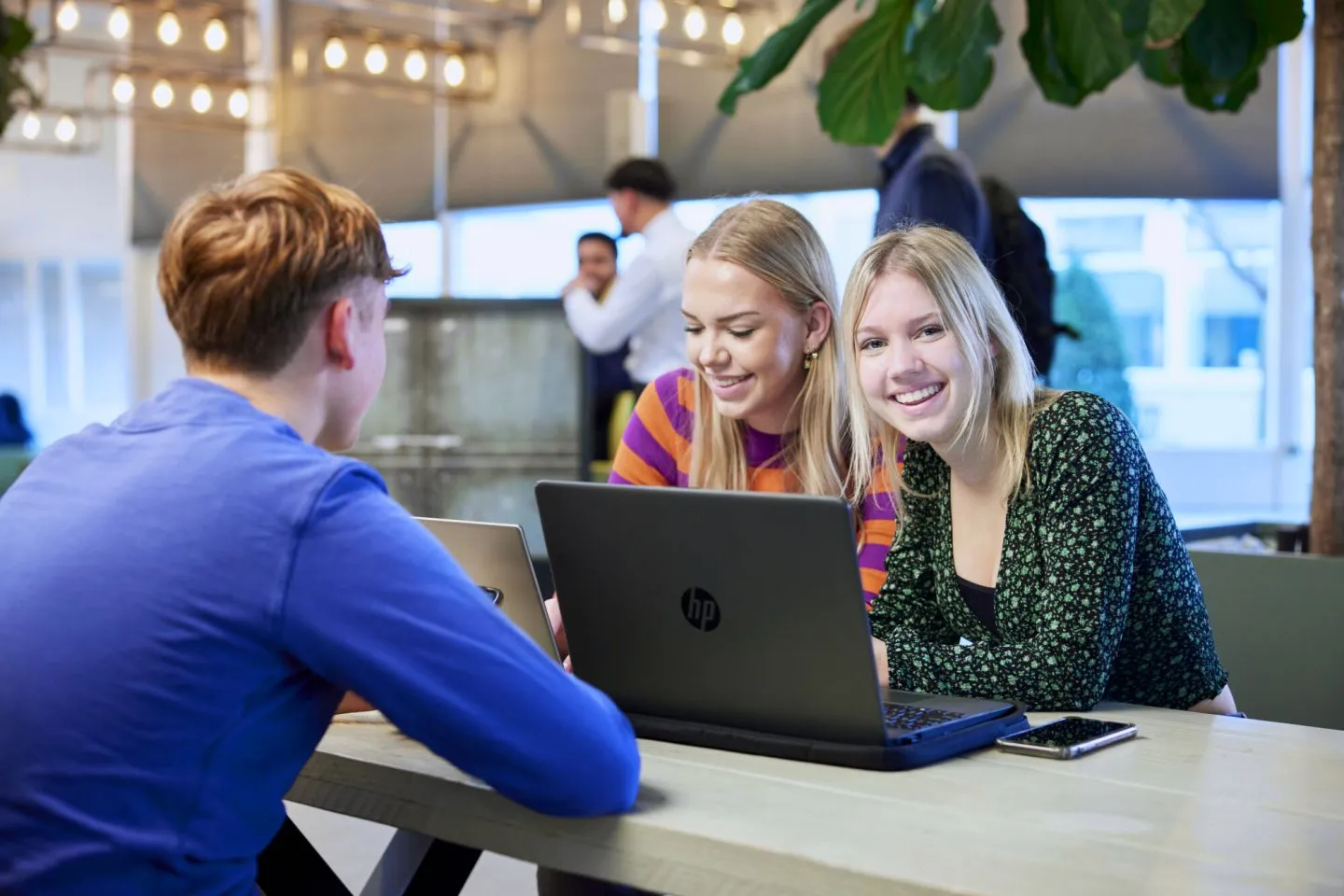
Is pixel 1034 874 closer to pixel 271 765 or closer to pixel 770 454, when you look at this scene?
pixel 271 765

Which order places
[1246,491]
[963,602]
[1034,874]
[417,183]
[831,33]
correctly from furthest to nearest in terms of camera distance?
[417,183], [831,33], [1246,491], [963,602], [1034,874]

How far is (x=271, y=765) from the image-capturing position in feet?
4.08

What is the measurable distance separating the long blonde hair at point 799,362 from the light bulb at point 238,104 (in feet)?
24.3

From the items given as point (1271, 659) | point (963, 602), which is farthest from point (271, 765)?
point (1271, 659)

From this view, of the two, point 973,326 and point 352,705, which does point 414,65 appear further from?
point 352,705

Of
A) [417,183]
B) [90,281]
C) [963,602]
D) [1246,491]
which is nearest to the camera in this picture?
[963,602]

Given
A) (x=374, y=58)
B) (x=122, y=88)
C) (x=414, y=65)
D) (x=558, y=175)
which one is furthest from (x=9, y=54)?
(x=122, y=88)

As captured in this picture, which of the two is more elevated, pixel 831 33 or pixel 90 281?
pixel 831 33

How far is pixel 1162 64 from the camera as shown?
269cm

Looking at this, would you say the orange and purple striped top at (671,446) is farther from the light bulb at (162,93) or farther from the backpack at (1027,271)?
the light bulb at (162,93)

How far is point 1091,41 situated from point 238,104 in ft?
24.7

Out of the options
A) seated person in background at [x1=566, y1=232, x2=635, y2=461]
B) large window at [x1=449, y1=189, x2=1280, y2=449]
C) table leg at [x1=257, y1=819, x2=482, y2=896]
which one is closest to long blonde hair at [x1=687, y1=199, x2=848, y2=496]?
table leg at [x1=257, y1=819, x2=482, y2=896]

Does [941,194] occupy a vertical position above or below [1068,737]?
above

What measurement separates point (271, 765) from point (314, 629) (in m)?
0.15
